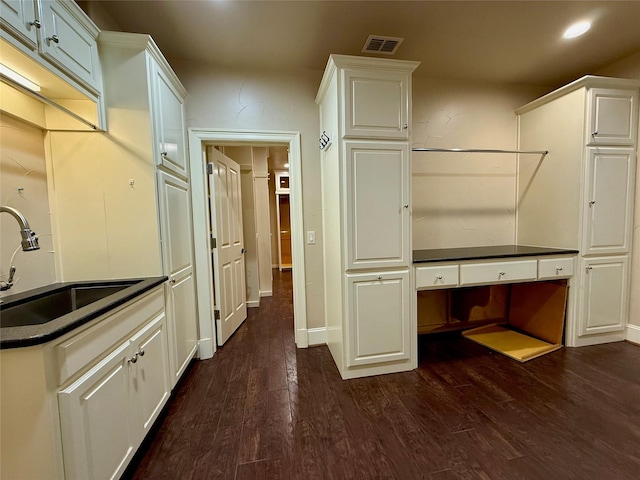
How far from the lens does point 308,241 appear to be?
2.58 metres

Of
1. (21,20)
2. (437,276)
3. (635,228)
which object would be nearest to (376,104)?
(437,276)

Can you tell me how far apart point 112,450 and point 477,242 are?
324 cm

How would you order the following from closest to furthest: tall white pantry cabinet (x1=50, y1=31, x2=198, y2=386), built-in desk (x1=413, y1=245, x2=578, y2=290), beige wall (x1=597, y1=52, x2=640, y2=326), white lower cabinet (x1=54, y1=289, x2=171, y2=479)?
1. white lower cabinet (x1=54, y1=289, x2=171, y2=479)
2. tall white pantry cabinet (x1=50, y1=31, x2=198, y2=386)
3. built-in desk (x1=413, y1=245, x2=578, y2=290)
4. beige wall (x1=597, y1=52, x2=640, y2=326)

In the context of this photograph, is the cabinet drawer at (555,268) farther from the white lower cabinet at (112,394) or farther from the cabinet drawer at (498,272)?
the white lower cabinet at (112,394)

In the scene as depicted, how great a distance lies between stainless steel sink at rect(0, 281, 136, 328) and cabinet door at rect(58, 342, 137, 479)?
471mm

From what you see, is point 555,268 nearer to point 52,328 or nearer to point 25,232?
point 52,328

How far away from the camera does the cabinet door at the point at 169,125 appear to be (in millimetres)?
1763

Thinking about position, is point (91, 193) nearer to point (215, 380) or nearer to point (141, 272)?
point (141, 272)

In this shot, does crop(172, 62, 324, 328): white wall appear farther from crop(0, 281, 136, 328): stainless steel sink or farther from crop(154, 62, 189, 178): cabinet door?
crop(0, 281, 136, 328): stainless steel sink

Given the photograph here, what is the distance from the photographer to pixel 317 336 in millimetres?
2643

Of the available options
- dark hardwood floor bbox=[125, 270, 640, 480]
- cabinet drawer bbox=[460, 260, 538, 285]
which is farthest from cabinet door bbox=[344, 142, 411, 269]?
dark hardwood floor bbox=[125, 270, 640, 480]

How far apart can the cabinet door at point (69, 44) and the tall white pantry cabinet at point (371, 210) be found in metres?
1.43

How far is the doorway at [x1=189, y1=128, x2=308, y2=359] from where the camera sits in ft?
7.72

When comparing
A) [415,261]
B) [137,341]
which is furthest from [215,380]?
[415,261]
